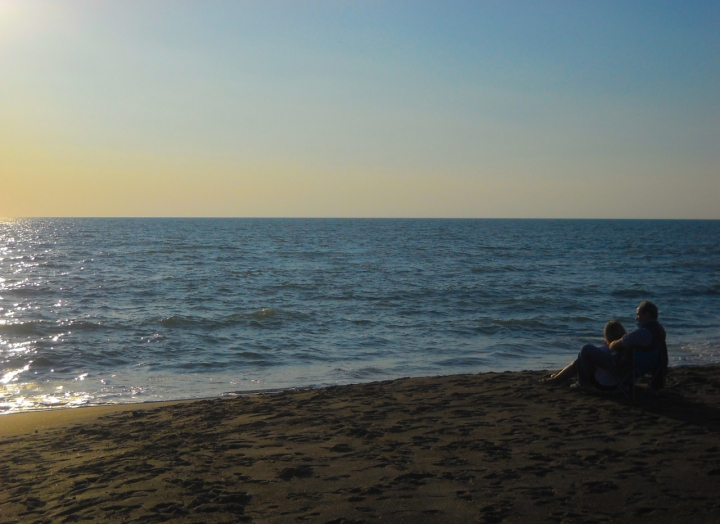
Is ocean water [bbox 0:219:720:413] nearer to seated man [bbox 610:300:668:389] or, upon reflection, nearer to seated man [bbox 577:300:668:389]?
seated man [bbox 577:300:668:389]

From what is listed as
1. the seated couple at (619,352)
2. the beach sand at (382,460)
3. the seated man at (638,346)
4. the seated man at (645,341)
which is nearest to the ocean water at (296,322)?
the beach sand at (382,460)

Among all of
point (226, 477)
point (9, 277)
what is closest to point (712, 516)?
point (226, 477)

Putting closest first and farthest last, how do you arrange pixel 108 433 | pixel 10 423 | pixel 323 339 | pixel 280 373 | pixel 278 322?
pixel 108 433, pixel 10 423, pixel 280 373, pixel 323 339, pixel 278 322

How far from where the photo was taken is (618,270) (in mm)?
33406

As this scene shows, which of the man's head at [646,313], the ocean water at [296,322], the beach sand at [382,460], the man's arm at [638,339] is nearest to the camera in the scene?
the beach sand at [382,460]

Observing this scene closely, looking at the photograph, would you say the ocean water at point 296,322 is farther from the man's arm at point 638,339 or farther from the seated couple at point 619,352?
the man's arm at point 638,339

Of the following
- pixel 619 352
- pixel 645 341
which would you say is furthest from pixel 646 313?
pixel 619 352

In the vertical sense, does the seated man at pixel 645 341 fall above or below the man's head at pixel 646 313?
below

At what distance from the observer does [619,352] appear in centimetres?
783

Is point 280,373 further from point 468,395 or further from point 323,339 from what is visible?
point 468,395

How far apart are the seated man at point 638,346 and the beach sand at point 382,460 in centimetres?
40

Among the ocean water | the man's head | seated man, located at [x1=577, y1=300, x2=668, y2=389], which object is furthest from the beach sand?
the ocean water

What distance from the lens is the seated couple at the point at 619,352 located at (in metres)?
7.62

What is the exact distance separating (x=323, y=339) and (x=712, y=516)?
11.2 meters
